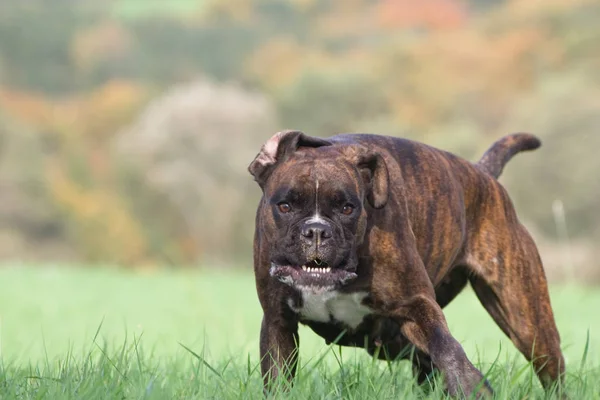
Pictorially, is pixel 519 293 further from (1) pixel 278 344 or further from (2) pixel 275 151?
(2) pixel 275 151

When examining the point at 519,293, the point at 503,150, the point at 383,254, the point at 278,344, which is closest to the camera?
the point at 383,254

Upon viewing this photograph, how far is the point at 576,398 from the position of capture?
4973 millimetres

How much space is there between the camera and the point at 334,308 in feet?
16.9

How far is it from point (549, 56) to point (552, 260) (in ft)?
56.1

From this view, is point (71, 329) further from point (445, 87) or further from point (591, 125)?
point (445, 87)

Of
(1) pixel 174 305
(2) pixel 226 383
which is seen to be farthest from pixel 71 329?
(2) pixel 226 383

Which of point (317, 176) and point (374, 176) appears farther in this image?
point (374, 176)

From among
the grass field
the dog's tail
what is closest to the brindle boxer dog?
the grass field

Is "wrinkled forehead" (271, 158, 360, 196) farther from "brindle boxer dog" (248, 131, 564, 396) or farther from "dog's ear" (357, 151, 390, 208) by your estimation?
"dog's ear" (357, 151, 390, 208)

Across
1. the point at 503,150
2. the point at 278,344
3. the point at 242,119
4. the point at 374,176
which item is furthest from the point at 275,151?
the point at 242,119

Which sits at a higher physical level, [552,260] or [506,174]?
[506,174]

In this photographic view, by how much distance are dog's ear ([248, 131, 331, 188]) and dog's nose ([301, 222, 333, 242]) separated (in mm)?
581

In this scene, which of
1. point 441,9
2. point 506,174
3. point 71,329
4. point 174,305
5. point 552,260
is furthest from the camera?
point 441,9

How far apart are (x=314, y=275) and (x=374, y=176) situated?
0.66 meters
